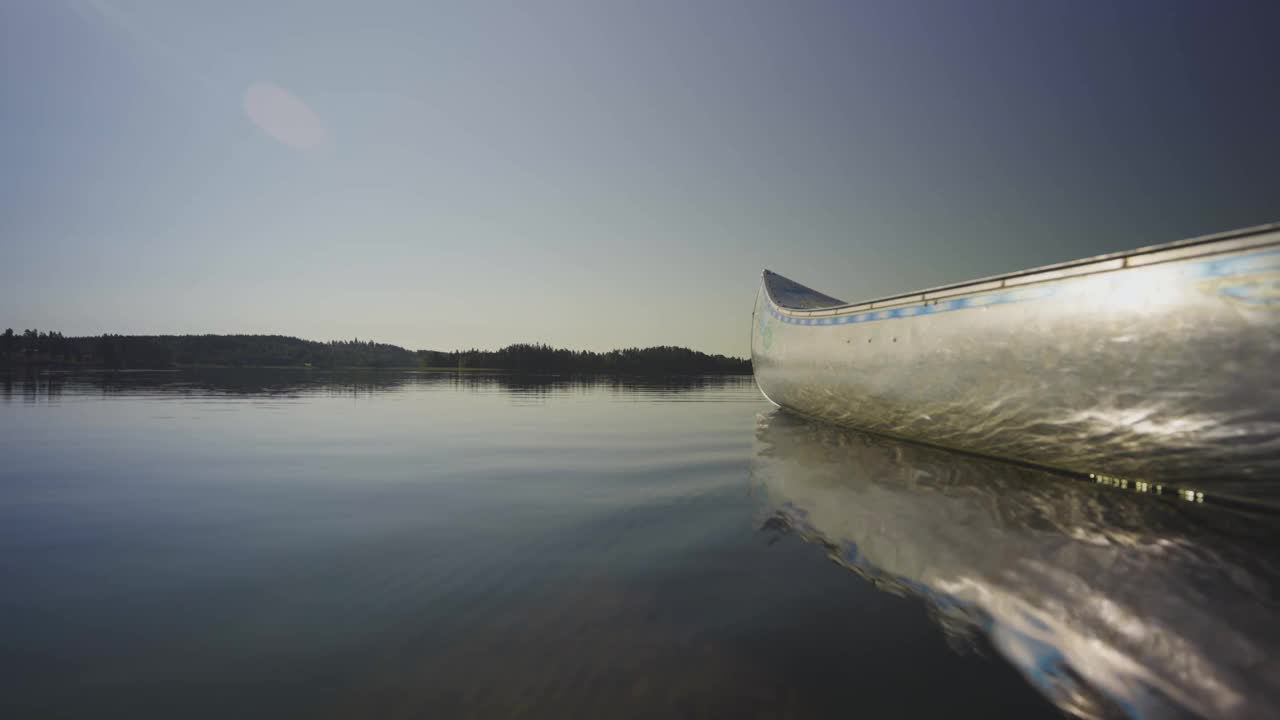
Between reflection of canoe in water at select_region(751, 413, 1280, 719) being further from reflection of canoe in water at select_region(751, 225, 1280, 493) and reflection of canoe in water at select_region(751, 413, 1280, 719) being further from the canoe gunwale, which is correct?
the canoe gunwale

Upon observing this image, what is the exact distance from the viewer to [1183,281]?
3.14m

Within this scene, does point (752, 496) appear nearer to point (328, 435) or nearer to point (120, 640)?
point (120, 640)

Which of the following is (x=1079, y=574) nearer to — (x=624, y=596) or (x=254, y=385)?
(x=624, y=596)

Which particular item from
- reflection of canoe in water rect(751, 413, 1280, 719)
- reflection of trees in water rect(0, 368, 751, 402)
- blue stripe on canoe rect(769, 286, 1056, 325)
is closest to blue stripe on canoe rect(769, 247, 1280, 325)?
blue stripe on canoe rect(769, 286, 1056, 325)

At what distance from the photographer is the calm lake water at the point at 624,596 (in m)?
1.43

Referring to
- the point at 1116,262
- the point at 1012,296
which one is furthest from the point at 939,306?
the point at 1116,262

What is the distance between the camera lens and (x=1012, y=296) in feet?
13.8

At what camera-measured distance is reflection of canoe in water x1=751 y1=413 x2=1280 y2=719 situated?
1489mm

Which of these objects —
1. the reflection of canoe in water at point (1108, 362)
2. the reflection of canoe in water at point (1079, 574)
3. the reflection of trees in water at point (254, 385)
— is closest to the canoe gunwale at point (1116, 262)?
the reflection of canoe in water at point (1108, 362)

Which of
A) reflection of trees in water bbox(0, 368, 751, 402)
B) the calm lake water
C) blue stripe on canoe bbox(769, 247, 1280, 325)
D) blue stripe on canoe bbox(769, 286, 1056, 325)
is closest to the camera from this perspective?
the calm lake water

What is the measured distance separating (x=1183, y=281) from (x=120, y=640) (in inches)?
220

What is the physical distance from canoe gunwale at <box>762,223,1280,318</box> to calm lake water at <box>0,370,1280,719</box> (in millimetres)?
1656

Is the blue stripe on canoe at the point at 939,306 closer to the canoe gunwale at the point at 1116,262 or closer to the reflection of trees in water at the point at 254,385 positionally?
the canoe gunwale at the point at 1116,262

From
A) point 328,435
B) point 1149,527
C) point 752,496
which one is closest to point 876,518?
point 752,496
